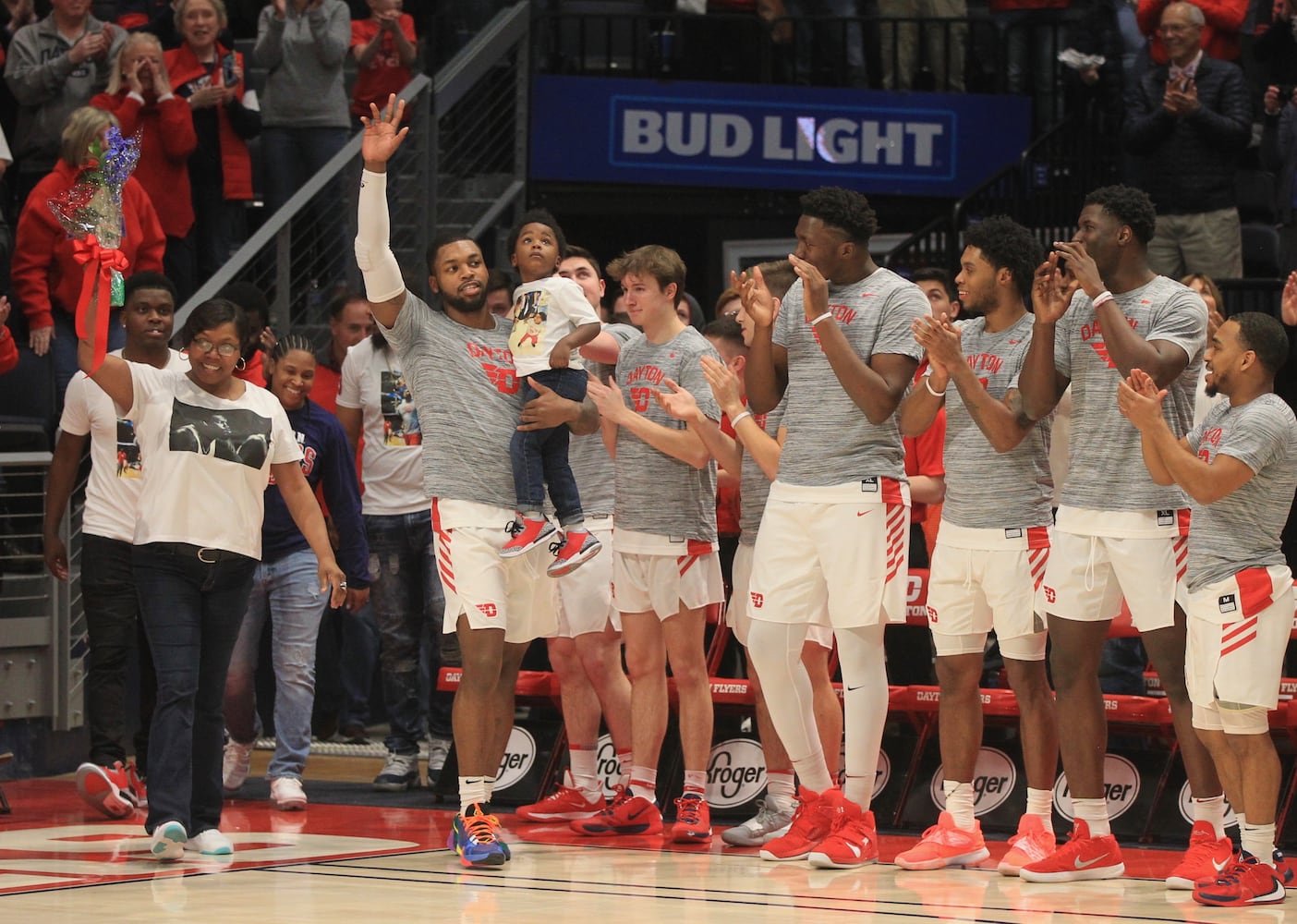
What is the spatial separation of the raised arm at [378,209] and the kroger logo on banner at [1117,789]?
3.26m

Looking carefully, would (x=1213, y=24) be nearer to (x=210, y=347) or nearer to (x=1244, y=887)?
(x=1244, y=887)

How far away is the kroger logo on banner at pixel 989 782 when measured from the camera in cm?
758

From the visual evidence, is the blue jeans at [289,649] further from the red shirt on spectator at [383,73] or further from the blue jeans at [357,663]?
the red shirt on spectator at [383,73]

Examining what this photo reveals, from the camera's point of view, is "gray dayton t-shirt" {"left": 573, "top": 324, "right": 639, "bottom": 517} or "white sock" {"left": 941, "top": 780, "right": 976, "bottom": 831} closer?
"white sock" {"left": 941, "top": 780, "right": 976, "bottom": 831}

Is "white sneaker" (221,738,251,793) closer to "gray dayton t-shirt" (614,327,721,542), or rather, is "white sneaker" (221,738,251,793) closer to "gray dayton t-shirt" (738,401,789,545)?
"gray dayton t-shirt" (614,327,721,542)

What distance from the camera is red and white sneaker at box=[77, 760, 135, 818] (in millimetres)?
7738

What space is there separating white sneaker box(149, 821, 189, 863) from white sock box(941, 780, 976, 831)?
266 centimetres

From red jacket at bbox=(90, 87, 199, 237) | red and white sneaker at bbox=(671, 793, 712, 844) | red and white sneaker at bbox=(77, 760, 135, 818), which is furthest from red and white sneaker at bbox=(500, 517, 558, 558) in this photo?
red jacket at bbox=(90, 87, 199, 237)

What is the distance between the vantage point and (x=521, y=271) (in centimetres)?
738

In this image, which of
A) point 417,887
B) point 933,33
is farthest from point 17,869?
point 933,33

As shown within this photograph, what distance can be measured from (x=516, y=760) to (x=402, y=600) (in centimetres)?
98

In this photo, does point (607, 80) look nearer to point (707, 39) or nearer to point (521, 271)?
point (707, 39)

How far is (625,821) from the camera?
287 inches

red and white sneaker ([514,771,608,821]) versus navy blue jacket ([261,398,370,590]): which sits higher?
navy blue jacket ([261,398,370,590])
